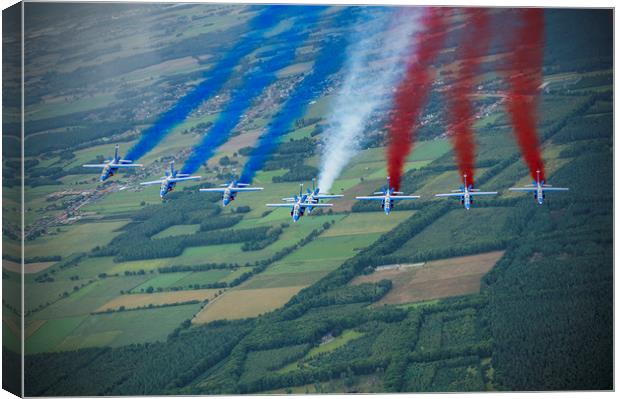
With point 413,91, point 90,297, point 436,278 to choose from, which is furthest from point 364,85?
point 90,297

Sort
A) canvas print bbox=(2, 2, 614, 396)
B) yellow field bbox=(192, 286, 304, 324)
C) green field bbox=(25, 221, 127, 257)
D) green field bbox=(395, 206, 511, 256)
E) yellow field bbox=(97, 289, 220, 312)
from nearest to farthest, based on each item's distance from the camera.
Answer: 1. canvas print bbox=(2, 2, 614, 396)
2. green field bbox=(25, 221, 127, 257)
3. yellow field bbox=(192, 286, 304, 324)
4. yellow field bbox=(97, 289, 220, 312)
5. green field bbox=(395, 206, 511, 256)

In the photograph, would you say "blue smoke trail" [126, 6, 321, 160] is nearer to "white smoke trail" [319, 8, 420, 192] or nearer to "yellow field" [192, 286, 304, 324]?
"white smoke trail" [319, 8, 420, 192]

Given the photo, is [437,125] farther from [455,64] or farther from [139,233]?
[139,233]

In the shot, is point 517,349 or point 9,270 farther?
point 517,349

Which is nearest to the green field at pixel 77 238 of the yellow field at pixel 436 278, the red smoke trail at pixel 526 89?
the yellow field at pixel 436 278

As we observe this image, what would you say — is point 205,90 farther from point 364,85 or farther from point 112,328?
point 112,328

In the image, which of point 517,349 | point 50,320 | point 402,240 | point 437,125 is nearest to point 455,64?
point 437,125

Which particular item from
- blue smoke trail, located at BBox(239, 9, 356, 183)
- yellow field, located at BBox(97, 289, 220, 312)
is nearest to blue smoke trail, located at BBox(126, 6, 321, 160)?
blue smoke trail, located at BBox(239, 9, 356, 183)
